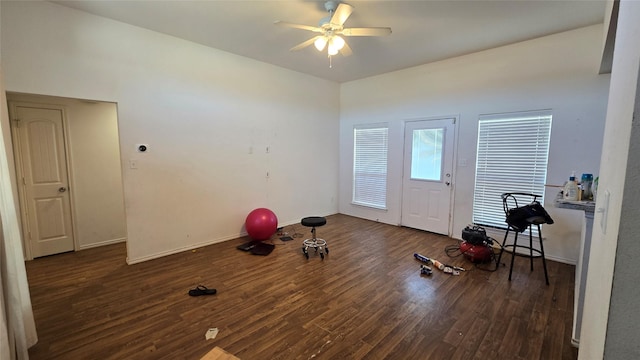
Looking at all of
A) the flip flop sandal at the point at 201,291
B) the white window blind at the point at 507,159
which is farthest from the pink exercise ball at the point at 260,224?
the white window blind at the point at 507,159

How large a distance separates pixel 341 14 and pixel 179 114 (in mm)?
2634

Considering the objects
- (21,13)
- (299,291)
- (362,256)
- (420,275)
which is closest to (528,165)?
(420,275)

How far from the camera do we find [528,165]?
12.2 feet

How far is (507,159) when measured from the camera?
153 inches

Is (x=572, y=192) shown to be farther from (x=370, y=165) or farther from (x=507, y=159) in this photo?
(x=370, y=165)

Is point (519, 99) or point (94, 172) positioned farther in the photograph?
point (94, 172)

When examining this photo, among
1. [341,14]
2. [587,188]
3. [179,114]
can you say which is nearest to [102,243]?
[179,114]

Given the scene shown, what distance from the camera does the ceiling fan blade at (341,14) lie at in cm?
247

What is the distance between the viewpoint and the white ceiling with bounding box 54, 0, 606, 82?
2.81 m

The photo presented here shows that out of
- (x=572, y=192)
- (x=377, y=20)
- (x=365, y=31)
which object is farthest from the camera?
(x=377, y=20)

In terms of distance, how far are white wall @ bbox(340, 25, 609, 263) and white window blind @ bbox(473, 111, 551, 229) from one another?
0.10 meters

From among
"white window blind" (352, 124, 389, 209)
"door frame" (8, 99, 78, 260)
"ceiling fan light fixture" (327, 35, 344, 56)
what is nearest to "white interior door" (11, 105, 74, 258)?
"door frame" (8, 99, 78, 260)

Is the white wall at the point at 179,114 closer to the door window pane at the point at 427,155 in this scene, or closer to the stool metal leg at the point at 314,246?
the stool metal leg at the point at 314,246

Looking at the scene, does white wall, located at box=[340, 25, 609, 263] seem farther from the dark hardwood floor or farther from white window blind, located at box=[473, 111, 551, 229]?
the dark hardwood floor
